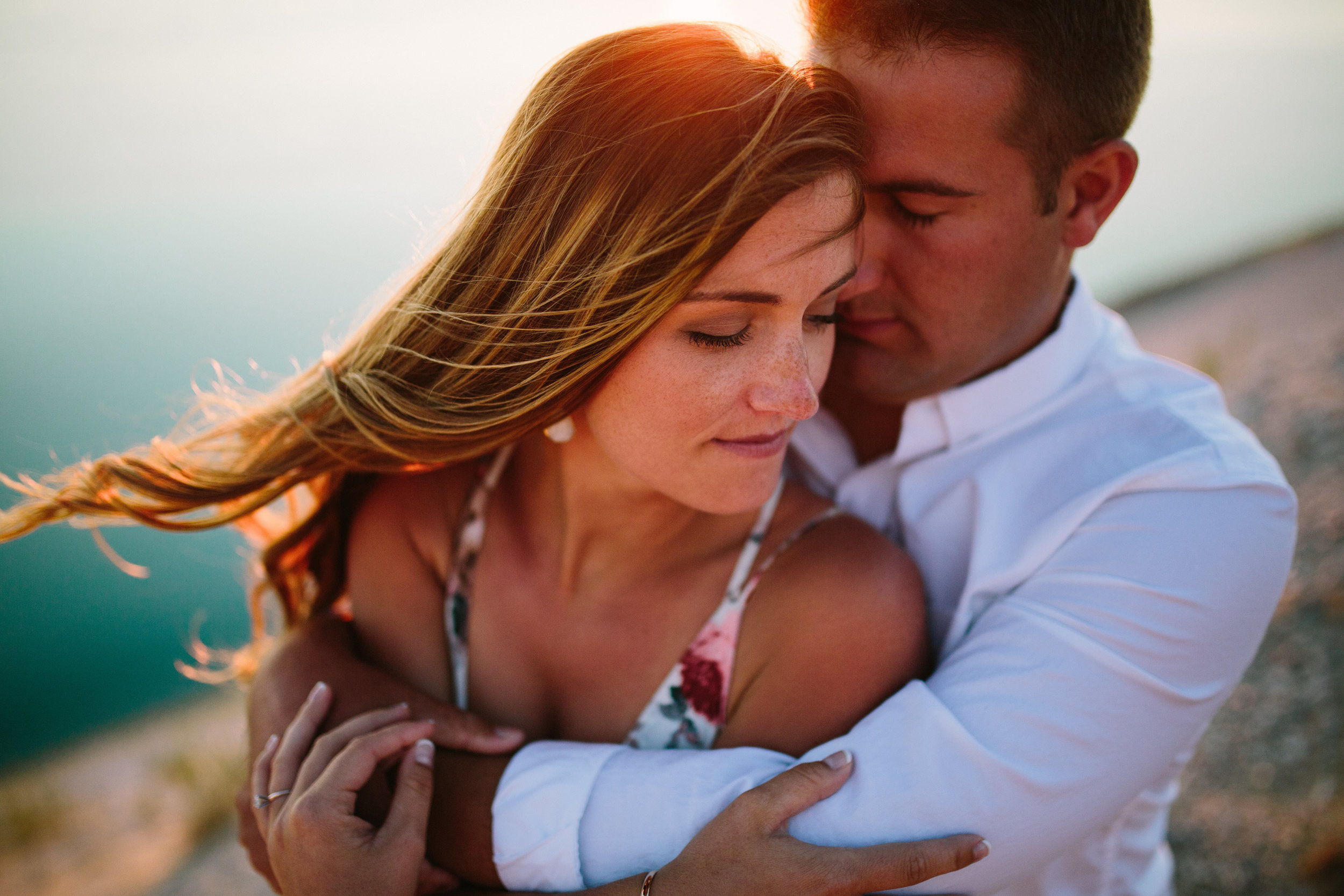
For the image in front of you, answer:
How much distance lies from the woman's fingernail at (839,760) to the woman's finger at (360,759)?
82 cm

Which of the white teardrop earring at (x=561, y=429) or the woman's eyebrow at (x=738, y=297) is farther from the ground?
the woman's eyebrow at (x=738, y=297)

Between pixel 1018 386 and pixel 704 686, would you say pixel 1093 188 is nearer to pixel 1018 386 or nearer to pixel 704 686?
pixel 1018 386

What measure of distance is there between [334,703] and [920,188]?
1747 mm

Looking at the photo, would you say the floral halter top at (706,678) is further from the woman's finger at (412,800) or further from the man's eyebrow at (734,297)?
the man's eyebrow at (734,297)

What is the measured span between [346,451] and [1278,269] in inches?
438

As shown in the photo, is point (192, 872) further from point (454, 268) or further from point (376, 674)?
point (454, 268)

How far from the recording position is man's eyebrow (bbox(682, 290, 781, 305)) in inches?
62.2

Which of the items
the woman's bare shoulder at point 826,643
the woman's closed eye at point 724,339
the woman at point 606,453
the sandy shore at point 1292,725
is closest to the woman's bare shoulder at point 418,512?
the woman at point 606,453

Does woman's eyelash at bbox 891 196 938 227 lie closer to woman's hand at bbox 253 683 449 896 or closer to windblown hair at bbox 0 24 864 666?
windblown hair at bbox 0 24 864 666

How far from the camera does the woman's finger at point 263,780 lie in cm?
177

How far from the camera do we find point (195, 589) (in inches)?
274

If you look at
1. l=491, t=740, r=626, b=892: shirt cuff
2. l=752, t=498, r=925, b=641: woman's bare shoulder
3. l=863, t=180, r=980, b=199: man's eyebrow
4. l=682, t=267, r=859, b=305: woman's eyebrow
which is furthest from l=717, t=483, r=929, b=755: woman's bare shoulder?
l=863, t=180, r=980, b=199: man's eyebrow

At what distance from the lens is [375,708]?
1916mm

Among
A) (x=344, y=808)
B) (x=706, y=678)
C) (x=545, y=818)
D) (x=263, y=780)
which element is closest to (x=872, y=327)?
(x=706, y=678)
